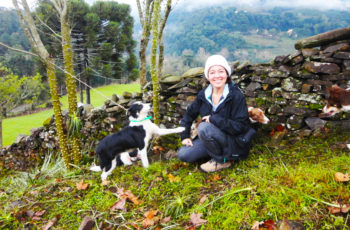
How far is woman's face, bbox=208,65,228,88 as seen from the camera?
8.29 ft

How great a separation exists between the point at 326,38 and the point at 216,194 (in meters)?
3.06

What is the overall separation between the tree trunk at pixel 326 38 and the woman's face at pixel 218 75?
1809 mm

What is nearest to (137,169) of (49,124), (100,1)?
(49,124)

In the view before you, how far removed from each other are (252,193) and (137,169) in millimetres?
1987

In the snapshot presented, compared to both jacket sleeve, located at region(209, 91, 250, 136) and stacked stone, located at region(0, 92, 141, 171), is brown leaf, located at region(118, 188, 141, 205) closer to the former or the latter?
jacket sleeve, located at region(209, 91, 250, 136)

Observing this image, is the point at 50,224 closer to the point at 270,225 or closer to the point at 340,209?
the point at 270,225

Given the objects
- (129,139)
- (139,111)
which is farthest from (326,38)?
(129,139)

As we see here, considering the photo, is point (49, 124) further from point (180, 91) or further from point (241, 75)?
point (241, 75)

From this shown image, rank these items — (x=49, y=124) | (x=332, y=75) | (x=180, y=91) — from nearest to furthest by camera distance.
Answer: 1. (x=332, y=75)
2. (x=180, y=91)
3. (x=49, y=124)

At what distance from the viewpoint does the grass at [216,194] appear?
5.62 ft

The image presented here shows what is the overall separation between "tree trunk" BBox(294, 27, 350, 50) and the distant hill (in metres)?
78.7

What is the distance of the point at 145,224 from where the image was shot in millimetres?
1980

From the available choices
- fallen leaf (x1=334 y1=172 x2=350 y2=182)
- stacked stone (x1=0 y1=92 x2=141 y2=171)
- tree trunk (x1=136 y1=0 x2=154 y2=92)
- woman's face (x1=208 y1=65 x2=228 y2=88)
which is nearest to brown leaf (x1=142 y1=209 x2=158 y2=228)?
woman's face (x1=208 y1=65 x2=228 y2=88)

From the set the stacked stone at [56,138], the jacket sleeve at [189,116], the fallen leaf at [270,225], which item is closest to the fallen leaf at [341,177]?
the fallen leaf at [270,225]
